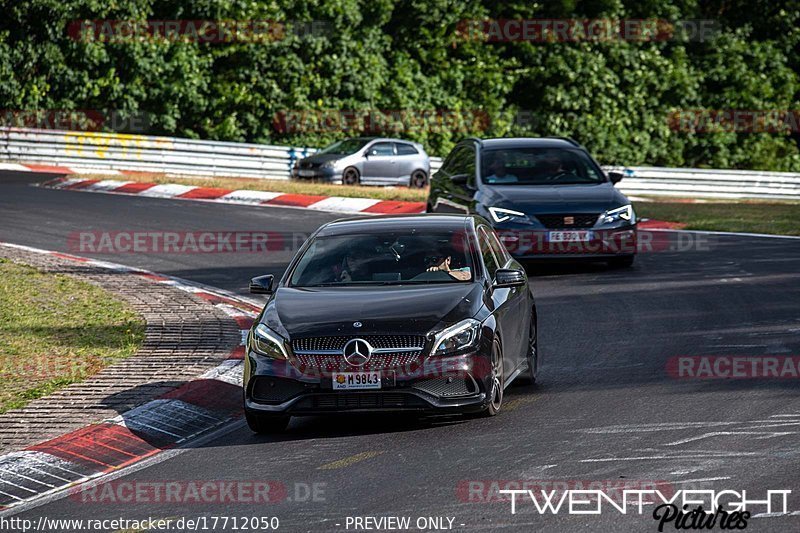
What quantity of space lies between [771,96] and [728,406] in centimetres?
3749

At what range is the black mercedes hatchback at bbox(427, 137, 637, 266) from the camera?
1681 centimetres

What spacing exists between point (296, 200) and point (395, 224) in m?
15.7

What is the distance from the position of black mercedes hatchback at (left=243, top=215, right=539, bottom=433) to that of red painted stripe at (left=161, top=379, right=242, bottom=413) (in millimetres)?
861

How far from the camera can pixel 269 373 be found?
8.73 m

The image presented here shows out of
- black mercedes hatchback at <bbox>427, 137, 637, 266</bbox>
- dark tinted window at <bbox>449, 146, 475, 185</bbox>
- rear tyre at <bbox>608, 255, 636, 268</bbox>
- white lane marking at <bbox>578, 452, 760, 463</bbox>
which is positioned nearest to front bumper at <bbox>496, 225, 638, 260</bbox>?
black mercedes hatchback at <bbox>427, 137, 637, 266</bbox>

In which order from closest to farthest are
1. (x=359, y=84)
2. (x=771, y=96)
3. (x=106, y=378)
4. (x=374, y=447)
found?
(x=374, y=447) < (x=106, y=378) < (x=359, y=84) < (x=771, y=96)

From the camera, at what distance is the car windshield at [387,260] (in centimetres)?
979

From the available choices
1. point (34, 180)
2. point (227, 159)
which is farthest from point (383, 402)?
point (227, 159)

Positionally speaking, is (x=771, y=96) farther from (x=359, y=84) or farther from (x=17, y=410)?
(x=17, y=410)

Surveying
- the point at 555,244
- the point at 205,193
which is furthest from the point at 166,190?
the point at 555,244

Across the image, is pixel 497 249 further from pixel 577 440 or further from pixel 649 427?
pixel 577 440

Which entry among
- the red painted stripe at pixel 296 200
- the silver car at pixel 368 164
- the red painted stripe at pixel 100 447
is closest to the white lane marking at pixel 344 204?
the red painted stripe at pixel 296 200

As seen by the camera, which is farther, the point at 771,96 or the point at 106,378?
the point at 771,96

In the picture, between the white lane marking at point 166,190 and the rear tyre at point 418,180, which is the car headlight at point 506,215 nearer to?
the white lane marking at point 166,190
